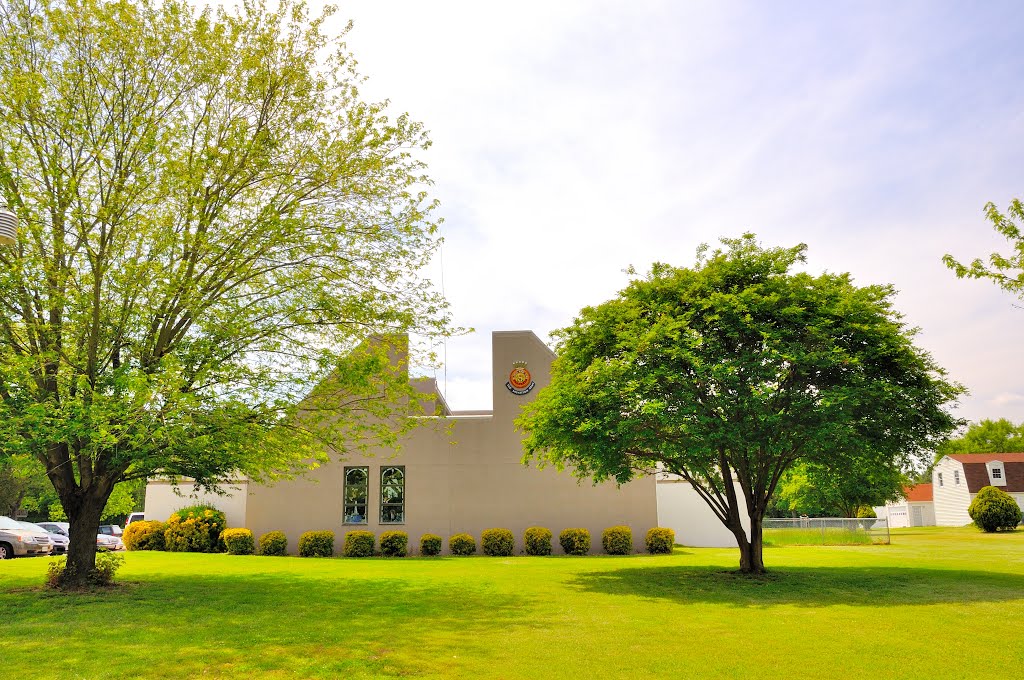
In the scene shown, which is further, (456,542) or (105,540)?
(105,540)

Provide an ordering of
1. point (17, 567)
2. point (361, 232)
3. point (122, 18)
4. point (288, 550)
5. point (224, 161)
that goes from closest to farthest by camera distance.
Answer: point (122, 18), point (224, 161), point (361, 232), point (17, 567), point (288, 550)

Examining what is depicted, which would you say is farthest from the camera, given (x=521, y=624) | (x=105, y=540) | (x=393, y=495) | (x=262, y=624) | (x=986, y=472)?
(x=986, y=472)

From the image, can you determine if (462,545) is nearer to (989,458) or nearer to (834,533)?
(834,533)

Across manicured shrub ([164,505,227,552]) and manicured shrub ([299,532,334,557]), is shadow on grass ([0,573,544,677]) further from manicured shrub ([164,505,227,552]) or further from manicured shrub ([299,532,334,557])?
manicured shrub ([164,505,227,552])

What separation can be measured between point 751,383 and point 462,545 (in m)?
15.3

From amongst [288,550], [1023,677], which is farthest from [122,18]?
[288,550]

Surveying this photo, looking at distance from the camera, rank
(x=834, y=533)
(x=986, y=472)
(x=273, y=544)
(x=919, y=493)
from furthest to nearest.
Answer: (x=919, y=493)
(x=986, y=472)
(x=834, y=533)
(x=273, y=544)

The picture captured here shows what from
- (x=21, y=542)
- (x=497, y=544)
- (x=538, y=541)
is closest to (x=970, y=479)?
(x=538, y=541)

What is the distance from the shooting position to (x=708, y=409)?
56.0ft

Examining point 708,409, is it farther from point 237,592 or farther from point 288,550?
point 288,550

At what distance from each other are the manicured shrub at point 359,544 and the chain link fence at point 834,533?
20.6 m

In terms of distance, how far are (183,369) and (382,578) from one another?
829cm

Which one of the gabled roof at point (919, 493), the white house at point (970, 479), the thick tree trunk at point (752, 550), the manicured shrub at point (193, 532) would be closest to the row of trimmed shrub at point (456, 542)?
the manicured shrub at point (193, 532)

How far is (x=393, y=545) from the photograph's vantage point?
91.4ft
